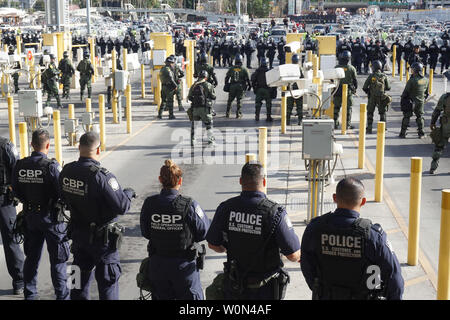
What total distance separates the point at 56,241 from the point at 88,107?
9.82 m

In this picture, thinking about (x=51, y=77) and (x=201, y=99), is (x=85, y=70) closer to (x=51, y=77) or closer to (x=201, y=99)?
(x=51, y=77)

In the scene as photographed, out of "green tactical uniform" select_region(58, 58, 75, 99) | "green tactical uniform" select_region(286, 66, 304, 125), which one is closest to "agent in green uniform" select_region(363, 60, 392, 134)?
"green tactical uniform" select_region(286, 66, 304, 125)

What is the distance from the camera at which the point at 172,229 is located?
5.56 meters

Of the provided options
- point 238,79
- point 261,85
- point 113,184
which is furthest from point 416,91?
point 113,184

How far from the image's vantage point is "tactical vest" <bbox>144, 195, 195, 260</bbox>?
5555mm

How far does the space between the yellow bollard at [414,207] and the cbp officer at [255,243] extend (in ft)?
9.81

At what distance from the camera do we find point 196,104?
15.7 metres

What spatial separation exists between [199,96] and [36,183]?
9034 millimetres

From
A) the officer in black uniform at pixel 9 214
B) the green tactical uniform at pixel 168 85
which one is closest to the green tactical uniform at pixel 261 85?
the green tactical uniform at pixel 168 85

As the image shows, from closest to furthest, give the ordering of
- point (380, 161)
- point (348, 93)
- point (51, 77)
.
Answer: point (380, 161) < point (348, 93) < point (51, 77)

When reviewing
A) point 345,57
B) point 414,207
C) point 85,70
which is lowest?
point 414,207

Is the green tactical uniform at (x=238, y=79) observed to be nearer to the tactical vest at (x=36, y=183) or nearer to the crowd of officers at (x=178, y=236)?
the crowd of officers at (x=178, y=236)

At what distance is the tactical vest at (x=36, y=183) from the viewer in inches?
269
